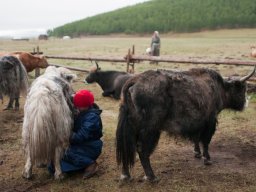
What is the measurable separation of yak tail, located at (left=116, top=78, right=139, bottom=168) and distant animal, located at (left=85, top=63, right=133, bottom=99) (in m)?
5.12

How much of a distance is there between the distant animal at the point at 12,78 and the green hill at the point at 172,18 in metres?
58.0

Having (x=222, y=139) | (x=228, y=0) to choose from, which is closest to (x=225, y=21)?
(x=228, y=0)

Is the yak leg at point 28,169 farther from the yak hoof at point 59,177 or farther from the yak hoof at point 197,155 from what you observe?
the yak hoof at point 197,155

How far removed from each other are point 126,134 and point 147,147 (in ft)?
0.97

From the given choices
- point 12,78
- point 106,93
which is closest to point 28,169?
point 12,78

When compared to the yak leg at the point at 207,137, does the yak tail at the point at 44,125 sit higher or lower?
higher

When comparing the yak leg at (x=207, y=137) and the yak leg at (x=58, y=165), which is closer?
the yak leg at (x=58, y=165)

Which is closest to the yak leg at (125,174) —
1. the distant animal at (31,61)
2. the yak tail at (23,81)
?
the yak tail at (23,81)

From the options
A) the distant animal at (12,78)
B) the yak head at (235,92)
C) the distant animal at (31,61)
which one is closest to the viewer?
the yak head at (235,92)

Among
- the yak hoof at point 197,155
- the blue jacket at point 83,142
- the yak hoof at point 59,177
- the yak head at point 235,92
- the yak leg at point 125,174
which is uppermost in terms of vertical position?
the yak head at point 235,92

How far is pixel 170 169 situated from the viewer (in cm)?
526

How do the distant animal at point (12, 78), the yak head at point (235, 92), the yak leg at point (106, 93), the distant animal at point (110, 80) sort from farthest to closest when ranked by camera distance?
the yak leg at point (106, 93), the distant animal at point (110, 80), the distant animal at point (12, 78), the yak head at point (235, 92)

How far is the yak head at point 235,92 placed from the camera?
5881 millimetres

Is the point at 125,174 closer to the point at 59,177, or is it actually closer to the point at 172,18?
the point at 59,177
